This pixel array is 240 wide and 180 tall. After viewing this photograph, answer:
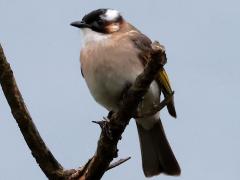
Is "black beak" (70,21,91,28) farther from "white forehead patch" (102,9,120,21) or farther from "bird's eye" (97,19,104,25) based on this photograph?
"white forehead patch" (102,9,120,21)

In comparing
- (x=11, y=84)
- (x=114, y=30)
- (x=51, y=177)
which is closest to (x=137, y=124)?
(x=114, y=30)

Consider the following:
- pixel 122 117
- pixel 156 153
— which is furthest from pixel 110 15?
pixel 122 117

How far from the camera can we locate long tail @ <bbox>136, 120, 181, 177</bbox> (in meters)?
8.22

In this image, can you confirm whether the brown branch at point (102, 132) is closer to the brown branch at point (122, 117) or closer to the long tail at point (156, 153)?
the brown branch at point (122, 117)

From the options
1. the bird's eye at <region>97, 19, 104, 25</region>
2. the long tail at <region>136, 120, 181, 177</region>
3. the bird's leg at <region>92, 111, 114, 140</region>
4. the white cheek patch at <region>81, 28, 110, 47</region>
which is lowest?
the long tail at <region>136, 120, 181, 177</region>

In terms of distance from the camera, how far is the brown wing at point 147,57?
289 inches

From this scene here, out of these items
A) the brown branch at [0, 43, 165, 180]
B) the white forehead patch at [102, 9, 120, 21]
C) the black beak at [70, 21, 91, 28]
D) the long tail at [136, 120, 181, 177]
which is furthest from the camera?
the long tail at [136, 120, 181, 177]

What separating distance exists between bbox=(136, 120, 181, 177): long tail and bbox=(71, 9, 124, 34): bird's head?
141 centimetres

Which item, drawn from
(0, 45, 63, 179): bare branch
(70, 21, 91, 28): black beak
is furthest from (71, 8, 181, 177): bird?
(0, 45, 63, 179): bare branch

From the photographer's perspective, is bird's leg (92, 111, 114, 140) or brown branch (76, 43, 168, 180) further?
bird's leg (92, 111, 114, 140)

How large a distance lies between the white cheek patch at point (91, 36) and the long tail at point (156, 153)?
147 cm

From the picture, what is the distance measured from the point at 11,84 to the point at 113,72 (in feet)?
4.75

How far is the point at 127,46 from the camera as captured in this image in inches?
296

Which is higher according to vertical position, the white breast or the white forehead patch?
the white forehead patch
